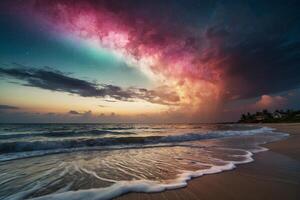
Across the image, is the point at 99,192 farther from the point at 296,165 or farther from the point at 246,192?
the point at 296,165

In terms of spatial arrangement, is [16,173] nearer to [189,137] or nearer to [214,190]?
[214,190]

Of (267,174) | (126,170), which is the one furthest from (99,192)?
(267,174)

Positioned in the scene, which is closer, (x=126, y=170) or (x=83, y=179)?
(x=83, y=179)

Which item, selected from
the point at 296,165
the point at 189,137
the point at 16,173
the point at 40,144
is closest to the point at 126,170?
the point at 16,173

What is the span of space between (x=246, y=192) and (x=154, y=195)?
1855mm

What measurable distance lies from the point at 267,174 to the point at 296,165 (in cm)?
182

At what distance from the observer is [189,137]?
637 inches

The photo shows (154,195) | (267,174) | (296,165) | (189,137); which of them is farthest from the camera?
(189,137)

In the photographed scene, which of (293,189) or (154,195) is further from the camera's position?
(293,189)

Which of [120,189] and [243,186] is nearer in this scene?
[120,189]

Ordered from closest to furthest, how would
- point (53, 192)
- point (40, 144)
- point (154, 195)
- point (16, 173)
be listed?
point (154, 195)
point (53, 192)
point (16, 173)
point (40, 144)

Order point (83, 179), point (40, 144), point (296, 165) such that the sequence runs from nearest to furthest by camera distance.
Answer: point (83, 179), point (296, 165), point (40, 144)

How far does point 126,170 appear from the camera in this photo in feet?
17.9

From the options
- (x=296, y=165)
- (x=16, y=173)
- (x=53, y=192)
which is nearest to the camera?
(x=53, y=192)
